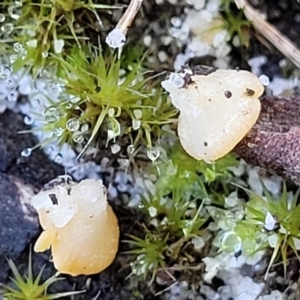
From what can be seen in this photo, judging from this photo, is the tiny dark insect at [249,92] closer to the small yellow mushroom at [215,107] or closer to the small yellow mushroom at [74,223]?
the small yellow mushroom at [215,107]

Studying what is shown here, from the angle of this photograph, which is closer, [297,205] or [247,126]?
[247,126]

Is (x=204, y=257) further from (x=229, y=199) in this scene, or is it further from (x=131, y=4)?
(x=131, y=4)

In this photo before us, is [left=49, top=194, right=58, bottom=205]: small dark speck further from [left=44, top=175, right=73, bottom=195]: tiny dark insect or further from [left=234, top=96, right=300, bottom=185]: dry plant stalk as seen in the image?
[left=234, top=96, right=300, bottom=185]: dry plant stalk

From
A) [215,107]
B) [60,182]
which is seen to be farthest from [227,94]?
[60,182]

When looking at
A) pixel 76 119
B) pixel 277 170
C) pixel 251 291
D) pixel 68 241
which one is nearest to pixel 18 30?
pixel 76 119

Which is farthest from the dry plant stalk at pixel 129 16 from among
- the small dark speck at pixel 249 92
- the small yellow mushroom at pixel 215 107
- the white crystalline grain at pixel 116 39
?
the small dark speck at pixel 249 92

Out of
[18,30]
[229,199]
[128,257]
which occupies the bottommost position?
[128,257]

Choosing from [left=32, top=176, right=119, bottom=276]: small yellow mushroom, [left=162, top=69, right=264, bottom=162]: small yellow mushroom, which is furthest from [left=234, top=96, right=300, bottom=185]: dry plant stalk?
[left=32, top=176, right=119, bottom=276]: small yellow mushroom

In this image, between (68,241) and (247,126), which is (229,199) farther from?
(68,241)

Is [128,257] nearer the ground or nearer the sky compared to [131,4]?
nearer the ground
